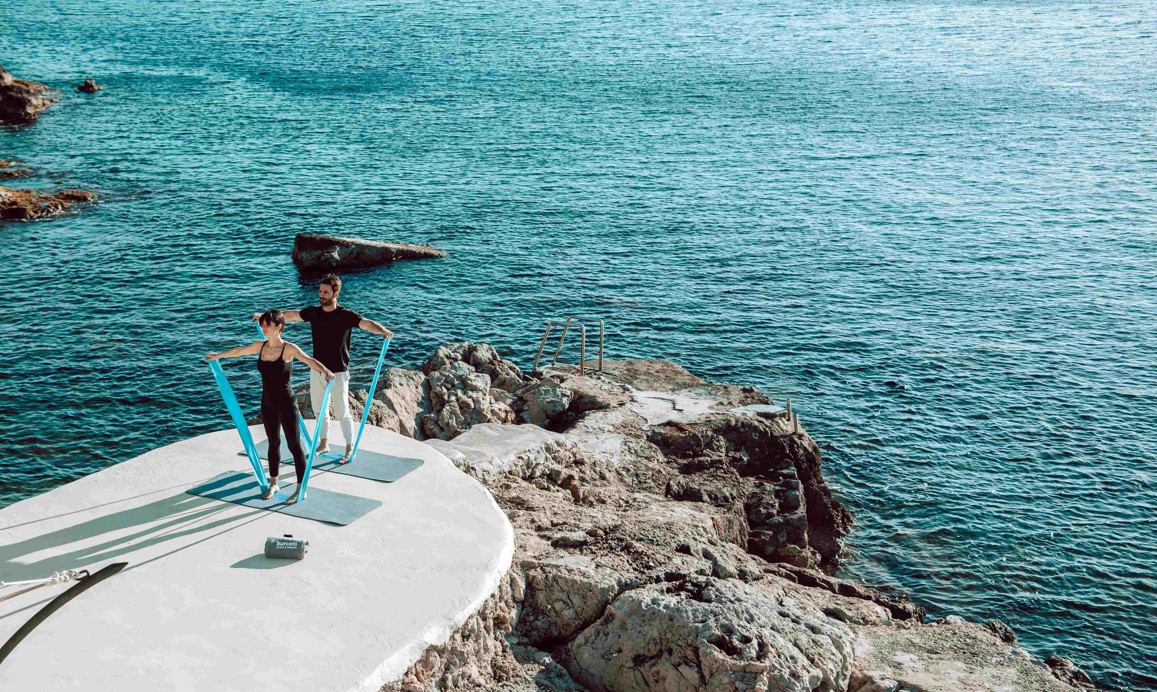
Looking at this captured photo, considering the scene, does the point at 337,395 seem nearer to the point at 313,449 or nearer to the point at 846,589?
the point at 313,449

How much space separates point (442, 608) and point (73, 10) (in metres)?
133

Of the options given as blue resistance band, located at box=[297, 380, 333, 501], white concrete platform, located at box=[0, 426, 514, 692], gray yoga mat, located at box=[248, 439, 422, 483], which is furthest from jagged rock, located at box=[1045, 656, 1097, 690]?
blue resistance band, located at box=[297, 380, 333, 501]

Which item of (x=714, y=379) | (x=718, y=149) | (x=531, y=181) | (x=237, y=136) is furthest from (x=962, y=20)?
(x=714, y=379)

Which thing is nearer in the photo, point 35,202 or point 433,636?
point 433,636

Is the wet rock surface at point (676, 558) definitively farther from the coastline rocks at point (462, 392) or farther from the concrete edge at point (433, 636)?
the concrete edge at point (433, 636)

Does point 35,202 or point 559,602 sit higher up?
point 35,202

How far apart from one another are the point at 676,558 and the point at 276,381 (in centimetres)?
683

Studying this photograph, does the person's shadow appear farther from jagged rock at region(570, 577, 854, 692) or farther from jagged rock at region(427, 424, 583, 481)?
jagged rock at region(570, 577, 854, 692)

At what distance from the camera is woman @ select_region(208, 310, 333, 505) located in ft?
44.8

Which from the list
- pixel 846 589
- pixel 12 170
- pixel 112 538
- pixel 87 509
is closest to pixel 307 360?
pixel 112 538

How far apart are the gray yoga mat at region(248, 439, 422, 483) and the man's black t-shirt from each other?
164cm

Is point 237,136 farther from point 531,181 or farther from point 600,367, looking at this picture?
point 600,367

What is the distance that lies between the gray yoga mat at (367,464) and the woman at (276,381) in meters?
1.07

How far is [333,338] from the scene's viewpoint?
596 inches
